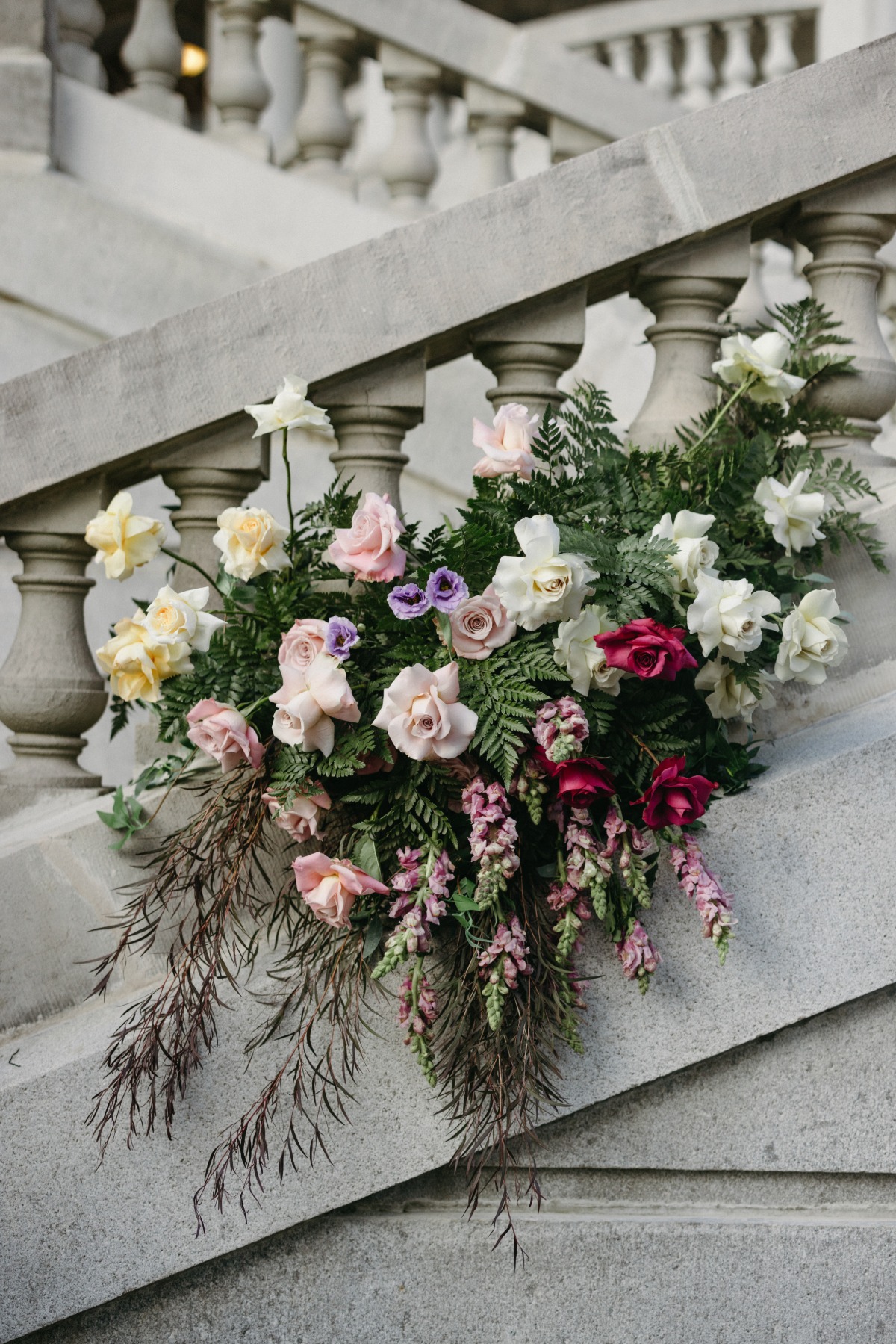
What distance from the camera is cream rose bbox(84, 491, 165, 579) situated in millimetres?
1764

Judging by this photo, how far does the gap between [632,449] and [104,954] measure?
3.88 ft

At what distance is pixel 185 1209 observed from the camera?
1748 mm

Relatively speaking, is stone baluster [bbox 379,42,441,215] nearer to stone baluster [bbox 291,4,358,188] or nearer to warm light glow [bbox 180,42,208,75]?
stone baluster [bbox 291,4,358,188]

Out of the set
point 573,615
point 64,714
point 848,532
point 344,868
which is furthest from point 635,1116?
point 64,714

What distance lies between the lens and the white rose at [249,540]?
169 cm

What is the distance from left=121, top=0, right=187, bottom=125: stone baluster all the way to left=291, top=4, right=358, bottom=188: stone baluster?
0.45 meters

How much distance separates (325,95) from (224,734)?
10.5ft

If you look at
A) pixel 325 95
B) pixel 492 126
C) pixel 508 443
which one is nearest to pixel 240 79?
pixel 325 95

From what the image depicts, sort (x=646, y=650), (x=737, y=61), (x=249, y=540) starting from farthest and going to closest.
→ 1. (x=737, y=61)
2. (x=249, y=540)
3. (x=646, y=650)

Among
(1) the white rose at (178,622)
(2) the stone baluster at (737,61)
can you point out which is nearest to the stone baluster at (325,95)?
(1) the white rose at (178,622)

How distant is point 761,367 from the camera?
1.82 m

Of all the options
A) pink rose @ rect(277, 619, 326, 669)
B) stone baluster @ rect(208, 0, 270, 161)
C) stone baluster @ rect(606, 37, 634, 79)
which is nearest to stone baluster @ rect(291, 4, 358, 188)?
stone baluster @ rect(208, 0, 270, 161)

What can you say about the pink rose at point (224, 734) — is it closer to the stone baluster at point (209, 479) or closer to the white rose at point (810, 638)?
the stone baluster at point (209, 479)

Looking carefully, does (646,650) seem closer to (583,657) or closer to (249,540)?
(583,657)
